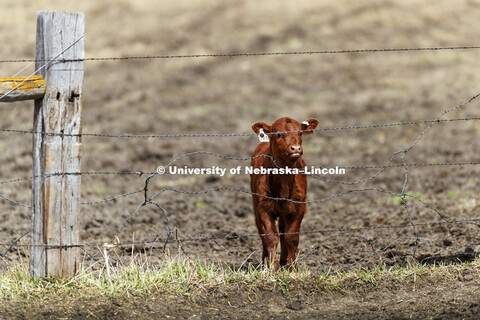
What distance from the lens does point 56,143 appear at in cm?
551

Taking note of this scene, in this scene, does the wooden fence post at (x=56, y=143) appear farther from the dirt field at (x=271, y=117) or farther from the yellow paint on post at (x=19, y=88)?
the dirt field at (x=271, y=117)

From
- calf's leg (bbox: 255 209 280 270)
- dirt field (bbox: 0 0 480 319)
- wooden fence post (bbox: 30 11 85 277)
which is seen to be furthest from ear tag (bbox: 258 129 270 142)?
wooden fence post (bbox: 30 11 85 277)

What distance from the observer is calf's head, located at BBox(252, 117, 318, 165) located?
17.9ft

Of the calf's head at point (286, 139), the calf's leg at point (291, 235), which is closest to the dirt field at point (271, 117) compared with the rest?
the calf's leg at point (291, 235)

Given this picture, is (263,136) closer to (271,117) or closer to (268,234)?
(268,234)

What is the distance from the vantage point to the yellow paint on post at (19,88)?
5414mm

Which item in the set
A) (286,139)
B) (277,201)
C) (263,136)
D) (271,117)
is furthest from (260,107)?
(286,139)

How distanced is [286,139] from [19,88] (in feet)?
7.24

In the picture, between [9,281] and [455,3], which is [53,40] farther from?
[455,3]

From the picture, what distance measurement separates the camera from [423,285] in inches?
220

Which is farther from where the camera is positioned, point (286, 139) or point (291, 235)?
point (291, 235)

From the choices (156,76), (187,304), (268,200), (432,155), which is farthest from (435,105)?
(187,304)

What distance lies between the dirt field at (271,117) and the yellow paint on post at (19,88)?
1783mm

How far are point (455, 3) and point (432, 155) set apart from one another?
15913 mm
